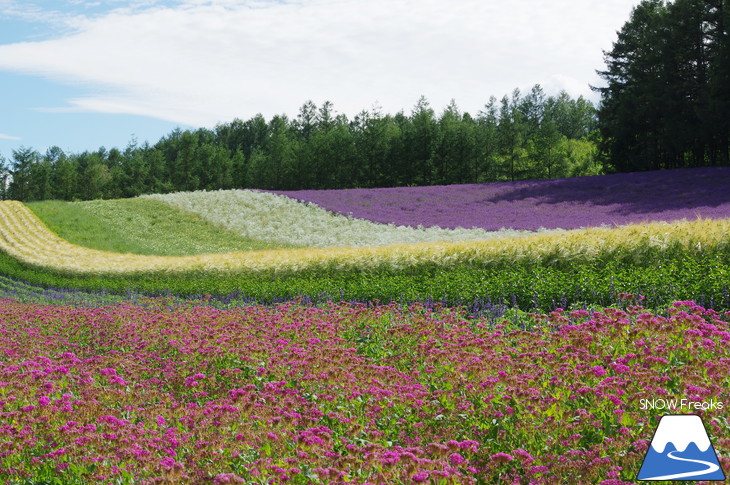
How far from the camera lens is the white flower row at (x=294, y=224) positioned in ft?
93.7

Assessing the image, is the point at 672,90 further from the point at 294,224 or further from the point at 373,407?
the point at 373,407

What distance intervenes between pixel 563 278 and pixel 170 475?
9.15 m

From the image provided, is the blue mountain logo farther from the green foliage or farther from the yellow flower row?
the yellow flower row

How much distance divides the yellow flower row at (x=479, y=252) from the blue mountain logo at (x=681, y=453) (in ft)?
28.6

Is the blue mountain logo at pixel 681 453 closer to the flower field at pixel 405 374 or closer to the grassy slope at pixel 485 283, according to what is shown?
the flower field at pixel 405 374

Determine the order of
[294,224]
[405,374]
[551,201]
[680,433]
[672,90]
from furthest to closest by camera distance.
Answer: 1. [672,90]
2. [294,224]
3. [551,201]
4. [405,374]
5. [680,433]

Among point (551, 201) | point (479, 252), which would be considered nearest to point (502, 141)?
point (551, 201)

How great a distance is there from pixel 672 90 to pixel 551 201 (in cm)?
1861

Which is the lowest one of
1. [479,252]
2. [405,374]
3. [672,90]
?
[405,374]

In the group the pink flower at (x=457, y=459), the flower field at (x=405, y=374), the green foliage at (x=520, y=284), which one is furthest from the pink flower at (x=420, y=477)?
the green foliage at (x=520, y=284)

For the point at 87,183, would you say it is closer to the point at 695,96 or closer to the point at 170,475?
the point at 695,96

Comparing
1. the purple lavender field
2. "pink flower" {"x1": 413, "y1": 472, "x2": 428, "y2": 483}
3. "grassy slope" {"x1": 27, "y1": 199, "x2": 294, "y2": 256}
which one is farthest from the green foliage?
"grassy slope" {"x1": 27, "y1": 199, "x2": 294, "y2": 256}

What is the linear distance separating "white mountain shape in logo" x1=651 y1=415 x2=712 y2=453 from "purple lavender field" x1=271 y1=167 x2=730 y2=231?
19.8 m

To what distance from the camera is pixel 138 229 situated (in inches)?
1507
